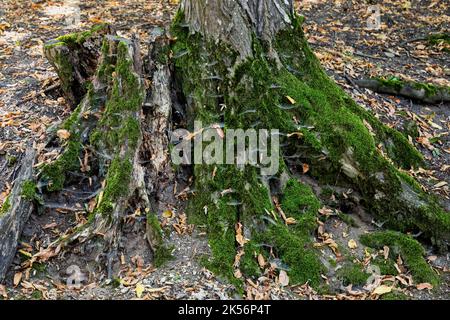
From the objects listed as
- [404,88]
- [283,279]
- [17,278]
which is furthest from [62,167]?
[404,88]

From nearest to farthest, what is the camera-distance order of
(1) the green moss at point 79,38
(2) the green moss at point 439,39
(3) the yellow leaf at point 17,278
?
(3) the yellow leaf at point 17,278 < (1) the green moss at point 79,38 < (2) the green moss at point 439,39

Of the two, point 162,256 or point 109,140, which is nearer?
point 162,256

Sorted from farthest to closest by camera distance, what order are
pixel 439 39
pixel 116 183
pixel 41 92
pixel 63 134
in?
pixel 439 39 < pixel 41 92 < pixel 63 134 < pixel 116 183

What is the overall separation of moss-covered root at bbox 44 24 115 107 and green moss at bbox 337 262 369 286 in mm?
3608

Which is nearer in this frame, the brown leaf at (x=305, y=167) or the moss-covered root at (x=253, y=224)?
the moss-covered root at (x=253, y=224)

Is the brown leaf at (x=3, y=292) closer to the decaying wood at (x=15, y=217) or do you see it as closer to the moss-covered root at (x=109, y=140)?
the decaying wood at (x=15, y=217)

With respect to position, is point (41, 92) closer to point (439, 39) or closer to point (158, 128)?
point (158, 128)

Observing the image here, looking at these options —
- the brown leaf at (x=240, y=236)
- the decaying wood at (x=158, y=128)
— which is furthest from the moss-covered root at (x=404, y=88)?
the brown leaf at (x=240, y=236)

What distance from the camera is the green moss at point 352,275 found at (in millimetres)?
4738

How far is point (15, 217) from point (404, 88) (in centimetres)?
582

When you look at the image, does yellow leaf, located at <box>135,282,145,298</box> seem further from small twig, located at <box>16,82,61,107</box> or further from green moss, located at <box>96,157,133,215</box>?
small twig, located at <box>16,82,61,107</box>

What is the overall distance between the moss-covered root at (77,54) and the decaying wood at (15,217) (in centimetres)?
125

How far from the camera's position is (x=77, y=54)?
19.3 ft

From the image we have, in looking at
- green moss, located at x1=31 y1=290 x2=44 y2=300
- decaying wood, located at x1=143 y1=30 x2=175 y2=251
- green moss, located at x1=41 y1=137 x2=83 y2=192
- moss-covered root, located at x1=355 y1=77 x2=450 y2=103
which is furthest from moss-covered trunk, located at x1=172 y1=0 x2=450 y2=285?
moss-covered root, located at x1=355 y1=77 x2=450 y2=103
